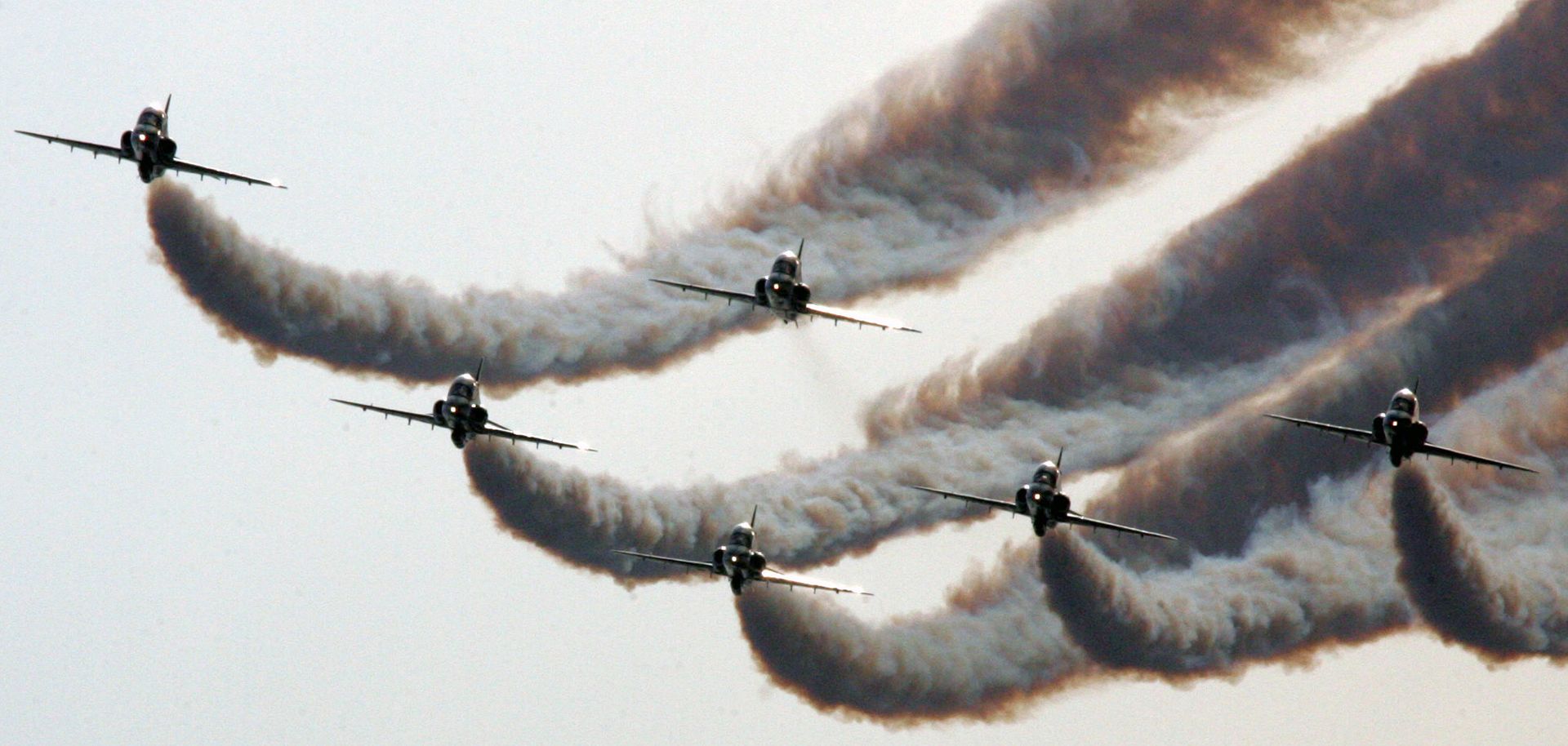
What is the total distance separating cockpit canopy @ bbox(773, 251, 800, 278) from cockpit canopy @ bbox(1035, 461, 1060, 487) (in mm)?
9522

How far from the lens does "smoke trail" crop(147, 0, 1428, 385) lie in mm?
96062

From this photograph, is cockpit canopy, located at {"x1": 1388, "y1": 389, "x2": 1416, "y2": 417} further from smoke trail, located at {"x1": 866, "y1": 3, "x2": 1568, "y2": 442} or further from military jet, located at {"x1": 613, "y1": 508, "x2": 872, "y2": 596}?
military jet, located at {"x1": 613, "y1": 508, "x2": 872, "y2": 596}

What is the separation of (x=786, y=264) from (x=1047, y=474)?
1014 centimetres

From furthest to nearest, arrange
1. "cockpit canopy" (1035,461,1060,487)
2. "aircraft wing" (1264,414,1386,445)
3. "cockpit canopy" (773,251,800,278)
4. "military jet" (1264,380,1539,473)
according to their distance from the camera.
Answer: "cockpit canopy" (1035,461,1060,487)
"cockpit canopy" (773,251,800,278)
"military jet" (1264,380,1539,473)
"aircraft wing" (1264,414,1386,445)

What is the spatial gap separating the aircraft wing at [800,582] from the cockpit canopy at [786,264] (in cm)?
959

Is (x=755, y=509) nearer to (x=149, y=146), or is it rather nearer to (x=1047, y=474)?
(x=1047, y=474)

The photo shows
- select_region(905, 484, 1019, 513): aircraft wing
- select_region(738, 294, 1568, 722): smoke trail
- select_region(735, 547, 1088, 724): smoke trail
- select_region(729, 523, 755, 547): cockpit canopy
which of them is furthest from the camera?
select_region(735, 547, 1088, 724): smoke trail

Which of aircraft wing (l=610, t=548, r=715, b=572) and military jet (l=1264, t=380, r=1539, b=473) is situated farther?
aircraft wing (l=610, t=548, r=715, b=572)

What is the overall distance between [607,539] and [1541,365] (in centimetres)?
3017

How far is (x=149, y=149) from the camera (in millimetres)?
96312

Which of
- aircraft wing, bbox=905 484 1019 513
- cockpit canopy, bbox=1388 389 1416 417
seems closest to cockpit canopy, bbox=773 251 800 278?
aircraft wing, bbox=905 484 1019 513

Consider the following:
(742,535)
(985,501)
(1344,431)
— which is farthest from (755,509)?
(1344,431)

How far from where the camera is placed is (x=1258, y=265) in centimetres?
9856

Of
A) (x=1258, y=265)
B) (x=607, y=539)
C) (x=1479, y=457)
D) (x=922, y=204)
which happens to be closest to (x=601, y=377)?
(x=607, y=539)
